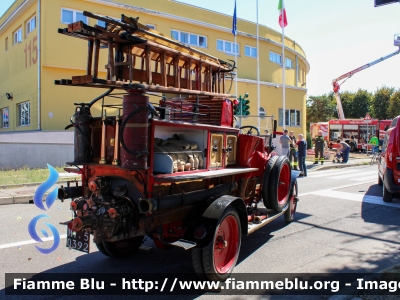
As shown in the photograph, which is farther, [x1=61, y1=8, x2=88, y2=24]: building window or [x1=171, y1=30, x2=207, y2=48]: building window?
[x1=171, y1=30, x2=207, y2=48]: building window

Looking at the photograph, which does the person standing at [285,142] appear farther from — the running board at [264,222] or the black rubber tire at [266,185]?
the black rubber tire at [266,185]

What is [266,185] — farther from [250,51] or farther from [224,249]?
[250,51]

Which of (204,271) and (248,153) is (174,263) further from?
(248,153)

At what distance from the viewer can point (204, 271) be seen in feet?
14.3

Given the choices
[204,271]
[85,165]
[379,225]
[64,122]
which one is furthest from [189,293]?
[64,122]

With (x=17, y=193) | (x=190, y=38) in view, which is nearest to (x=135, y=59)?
(x=17, y=193)

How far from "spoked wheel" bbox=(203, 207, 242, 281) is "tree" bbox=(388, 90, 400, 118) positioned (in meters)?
54.1

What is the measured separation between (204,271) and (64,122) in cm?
1509

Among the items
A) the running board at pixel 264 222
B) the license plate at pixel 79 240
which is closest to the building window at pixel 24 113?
the running board at pixel 264 222

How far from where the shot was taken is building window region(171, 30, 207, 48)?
70.5 feet

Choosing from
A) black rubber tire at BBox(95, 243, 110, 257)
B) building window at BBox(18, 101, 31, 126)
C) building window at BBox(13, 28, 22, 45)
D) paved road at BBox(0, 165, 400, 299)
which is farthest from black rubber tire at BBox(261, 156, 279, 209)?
building window at BBox(13, 28, 22, 45)

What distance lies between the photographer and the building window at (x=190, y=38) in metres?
21.5

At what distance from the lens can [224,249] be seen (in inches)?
189

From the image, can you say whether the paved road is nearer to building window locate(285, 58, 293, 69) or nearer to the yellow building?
the yellow building
